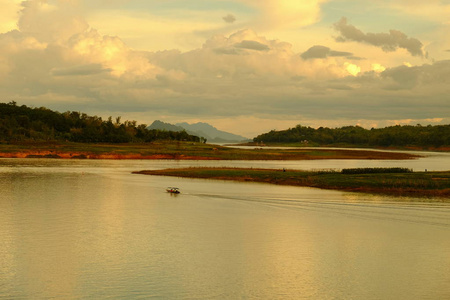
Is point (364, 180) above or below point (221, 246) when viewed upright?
above

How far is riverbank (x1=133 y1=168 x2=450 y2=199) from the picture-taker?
3118 inches

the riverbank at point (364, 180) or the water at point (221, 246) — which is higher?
the riverbank at point (364, 180)

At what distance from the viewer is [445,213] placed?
59531 mm

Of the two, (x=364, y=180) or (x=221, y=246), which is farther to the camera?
(x=364, y=180)

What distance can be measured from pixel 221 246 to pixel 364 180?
165 ft

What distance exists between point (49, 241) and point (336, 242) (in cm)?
2592

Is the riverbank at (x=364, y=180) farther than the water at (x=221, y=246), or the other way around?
the riverbank at (x=364, y=180)

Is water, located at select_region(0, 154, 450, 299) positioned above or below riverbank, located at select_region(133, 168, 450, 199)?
below

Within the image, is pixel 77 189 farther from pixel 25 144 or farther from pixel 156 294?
pixel 25 144

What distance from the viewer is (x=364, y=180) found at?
279 feet

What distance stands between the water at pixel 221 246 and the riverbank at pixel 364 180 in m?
7.52

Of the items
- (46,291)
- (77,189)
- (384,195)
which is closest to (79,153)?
(77,189)

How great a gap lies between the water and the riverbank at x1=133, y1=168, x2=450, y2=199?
7.52 metres

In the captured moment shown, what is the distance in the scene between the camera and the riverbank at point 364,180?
79.2 m
